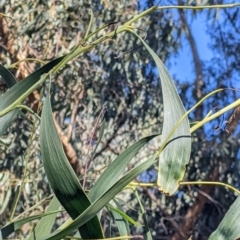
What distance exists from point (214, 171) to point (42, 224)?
3858mm

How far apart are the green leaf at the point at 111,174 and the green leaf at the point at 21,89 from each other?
0.12 meters

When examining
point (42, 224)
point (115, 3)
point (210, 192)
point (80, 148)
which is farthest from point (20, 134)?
point (42, 224)

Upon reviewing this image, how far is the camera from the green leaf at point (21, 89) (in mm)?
622

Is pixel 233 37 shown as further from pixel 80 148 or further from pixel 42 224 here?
pixel 42 224

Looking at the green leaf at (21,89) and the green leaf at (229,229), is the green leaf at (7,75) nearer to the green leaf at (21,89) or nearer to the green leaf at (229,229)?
the green leaf at (21,89)

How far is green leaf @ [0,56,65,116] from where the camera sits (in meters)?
0.62

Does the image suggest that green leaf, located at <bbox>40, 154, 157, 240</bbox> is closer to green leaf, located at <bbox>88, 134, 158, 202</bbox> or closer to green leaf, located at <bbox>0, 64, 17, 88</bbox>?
green leaf, located at <bbox>88, 134, 158, 202</bbox>

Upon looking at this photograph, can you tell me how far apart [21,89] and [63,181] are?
0.51ft

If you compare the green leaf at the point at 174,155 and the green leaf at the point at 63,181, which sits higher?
the green leaf at the point at 63,181

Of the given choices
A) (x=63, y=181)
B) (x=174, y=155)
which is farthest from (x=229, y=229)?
(x=63, y=181)

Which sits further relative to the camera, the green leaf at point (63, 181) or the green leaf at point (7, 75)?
the green leaf at point (7, 75)

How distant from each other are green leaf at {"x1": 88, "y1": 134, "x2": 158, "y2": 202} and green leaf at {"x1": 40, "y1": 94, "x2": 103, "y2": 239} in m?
0.03

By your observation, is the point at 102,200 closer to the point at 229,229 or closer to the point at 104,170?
the point at 104,170

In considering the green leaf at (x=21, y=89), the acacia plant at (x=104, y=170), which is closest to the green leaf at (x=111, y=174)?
the acacia plant at (x=104, y=170)
